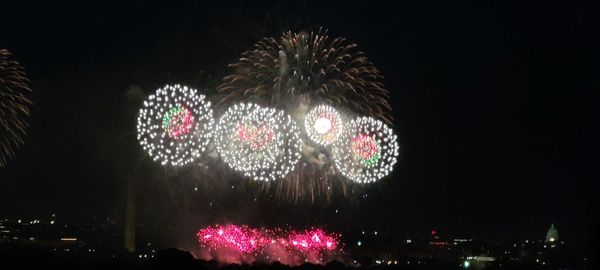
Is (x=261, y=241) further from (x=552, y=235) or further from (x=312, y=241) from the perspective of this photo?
(x=552, y=235)

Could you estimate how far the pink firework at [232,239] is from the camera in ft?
187

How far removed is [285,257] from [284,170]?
17.8 m

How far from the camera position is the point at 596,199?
548 inches

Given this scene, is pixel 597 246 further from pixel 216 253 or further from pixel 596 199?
pixel 216 253

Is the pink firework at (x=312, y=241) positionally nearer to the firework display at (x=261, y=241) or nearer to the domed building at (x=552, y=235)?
the firework display at (x=261, y=241)

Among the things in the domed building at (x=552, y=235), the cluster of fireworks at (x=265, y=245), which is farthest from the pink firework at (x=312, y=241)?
the domed building at (x=552, y=235)

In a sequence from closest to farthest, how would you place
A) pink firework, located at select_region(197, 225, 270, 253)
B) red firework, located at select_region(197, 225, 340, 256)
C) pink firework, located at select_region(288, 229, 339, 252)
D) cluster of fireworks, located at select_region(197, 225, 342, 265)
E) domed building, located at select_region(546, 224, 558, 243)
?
cluster of fireworks, located at select_region(197, 225, 342, 265) → pink firework, located at select_region(197, 225, 270, 253) → red firework, located at select_region(197, 225, 340, 256) → pink firework, located at select_region(288, 229, 339, 252) → domed building, located at select_region(546, 224, 558, 243)

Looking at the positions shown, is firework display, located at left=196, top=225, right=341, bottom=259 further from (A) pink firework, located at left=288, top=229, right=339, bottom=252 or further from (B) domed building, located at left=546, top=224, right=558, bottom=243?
(B) domed building, located at left=546, top=224, right=558, bottom=243

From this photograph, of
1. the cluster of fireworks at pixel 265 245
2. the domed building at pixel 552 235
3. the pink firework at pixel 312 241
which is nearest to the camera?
the cluster of fireworks at pixel 265 245

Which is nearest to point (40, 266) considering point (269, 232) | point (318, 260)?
point (318, 260)

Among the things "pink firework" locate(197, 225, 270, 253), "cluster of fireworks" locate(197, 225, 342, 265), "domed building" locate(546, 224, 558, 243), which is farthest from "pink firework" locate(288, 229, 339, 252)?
"domed building" locate(546, 224, 558, 243)

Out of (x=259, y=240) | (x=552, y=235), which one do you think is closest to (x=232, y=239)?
(x=259, y=240)

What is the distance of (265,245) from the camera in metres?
59.0

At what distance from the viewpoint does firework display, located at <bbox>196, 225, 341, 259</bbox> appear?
5716 centimetres
